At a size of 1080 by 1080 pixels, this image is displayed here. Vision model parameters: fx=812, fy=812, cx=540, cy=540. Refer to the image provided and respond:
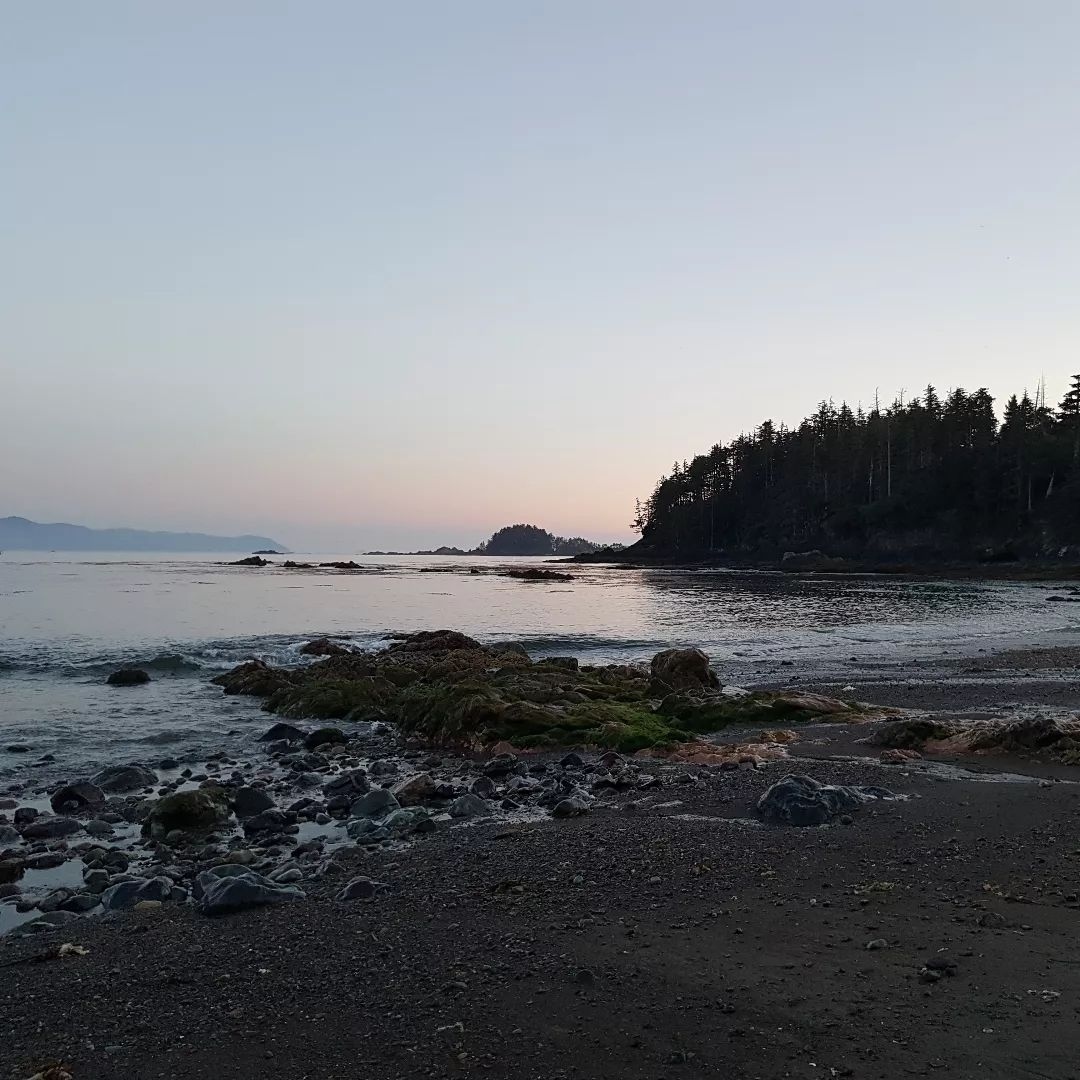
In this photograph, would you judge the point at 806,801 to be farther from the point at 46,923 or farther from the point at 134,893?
the point at 46,923

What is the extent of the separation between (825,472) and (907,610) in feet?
312

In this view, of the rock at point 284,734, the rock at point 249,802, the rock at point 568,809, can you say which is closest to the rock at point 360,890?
the rock at point 568,809

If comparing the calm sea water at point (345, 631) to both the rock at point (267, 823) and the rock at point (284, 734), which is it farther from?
the rock at point (267, 823)

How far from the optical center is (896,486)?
122 m

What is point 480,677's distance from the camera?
18.4 m

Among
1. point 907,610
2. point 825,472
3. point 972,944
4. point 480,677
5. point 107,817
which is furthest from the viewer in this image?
point 825,472

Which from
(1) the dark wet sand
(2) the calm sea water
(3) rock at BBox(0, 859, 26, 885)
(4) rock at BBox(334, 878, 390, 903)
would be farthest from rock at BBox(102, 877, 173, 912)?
(2) the calm sea water

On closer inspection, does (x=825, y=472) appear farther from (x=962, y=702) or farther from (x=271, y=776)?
(x=271, y=776)

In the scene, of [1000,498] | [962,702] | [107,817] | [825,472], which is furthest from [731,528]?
[107,817]

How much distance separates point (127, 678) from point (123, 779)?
38.4ft

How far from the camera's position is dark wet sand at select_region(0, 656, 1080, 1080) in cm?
411

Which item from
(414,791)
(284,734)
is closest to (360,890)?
(414,791)

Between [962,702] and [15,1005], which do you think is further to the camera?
[962,702]

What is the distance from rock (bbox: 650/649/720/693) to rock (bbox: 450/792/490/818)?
388 inches
